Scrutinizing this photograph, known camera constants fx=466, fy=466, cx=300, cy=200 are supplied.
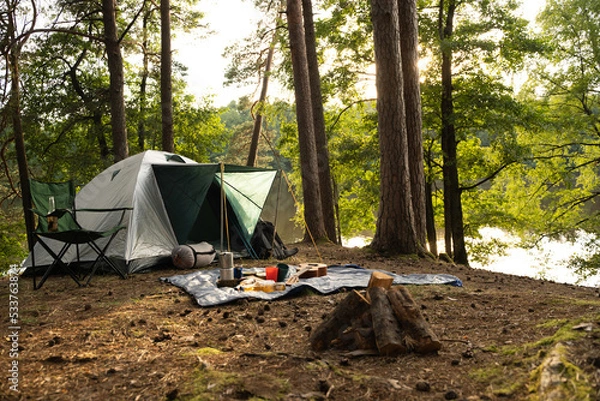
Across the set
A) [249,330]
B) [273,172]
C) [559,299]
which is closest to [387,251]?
[273,172]

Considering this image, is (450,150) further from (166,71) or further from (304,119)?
(166,71)

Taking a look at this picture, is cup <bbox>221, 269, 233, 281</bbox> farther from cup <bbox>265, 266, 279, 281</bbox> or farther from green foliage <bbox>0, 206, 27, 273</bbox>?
green foliage <bbox>0, 206, 27, 273</bbox>

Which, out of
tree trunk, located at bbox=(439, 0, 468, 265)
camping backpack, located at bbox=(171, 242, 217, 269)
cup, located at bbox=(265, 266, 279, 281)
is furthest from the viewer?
tree trunk, located at bbox=(439, 0, 468, 265)

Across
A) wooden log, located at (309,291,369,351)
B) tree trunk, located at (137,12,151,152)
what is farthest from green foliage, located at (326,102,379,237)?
wooden log, located at (309,291,369,351)

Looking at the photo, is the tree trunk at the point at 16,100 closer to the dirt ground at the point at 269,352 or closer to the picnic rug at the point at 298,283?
the picnic rug at the point at 298,283

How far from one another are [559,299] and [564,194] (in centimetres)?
1170

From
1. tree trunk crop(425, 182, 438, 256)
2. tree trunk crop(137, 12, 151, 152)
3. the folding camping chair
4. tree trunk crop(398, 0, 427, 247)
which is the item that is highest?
tree trunk crop(137, 12, 151, 152)

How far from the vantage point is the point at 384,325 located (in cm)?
247

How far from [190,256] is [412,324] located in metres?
4.09

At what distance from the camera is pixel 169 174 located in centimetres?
654

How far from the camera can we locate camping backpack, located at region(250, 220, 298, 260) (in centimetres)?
669

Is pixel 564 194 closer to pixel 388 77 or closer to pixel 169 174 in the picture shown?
pixel 388 77

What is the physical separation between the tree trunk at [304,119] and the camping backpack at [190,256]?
278 cm

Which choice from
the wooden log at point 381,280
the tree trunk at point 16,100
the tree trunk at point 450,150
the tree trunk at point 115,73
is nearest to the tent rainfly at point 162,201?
the tree trunk at point 16,100
